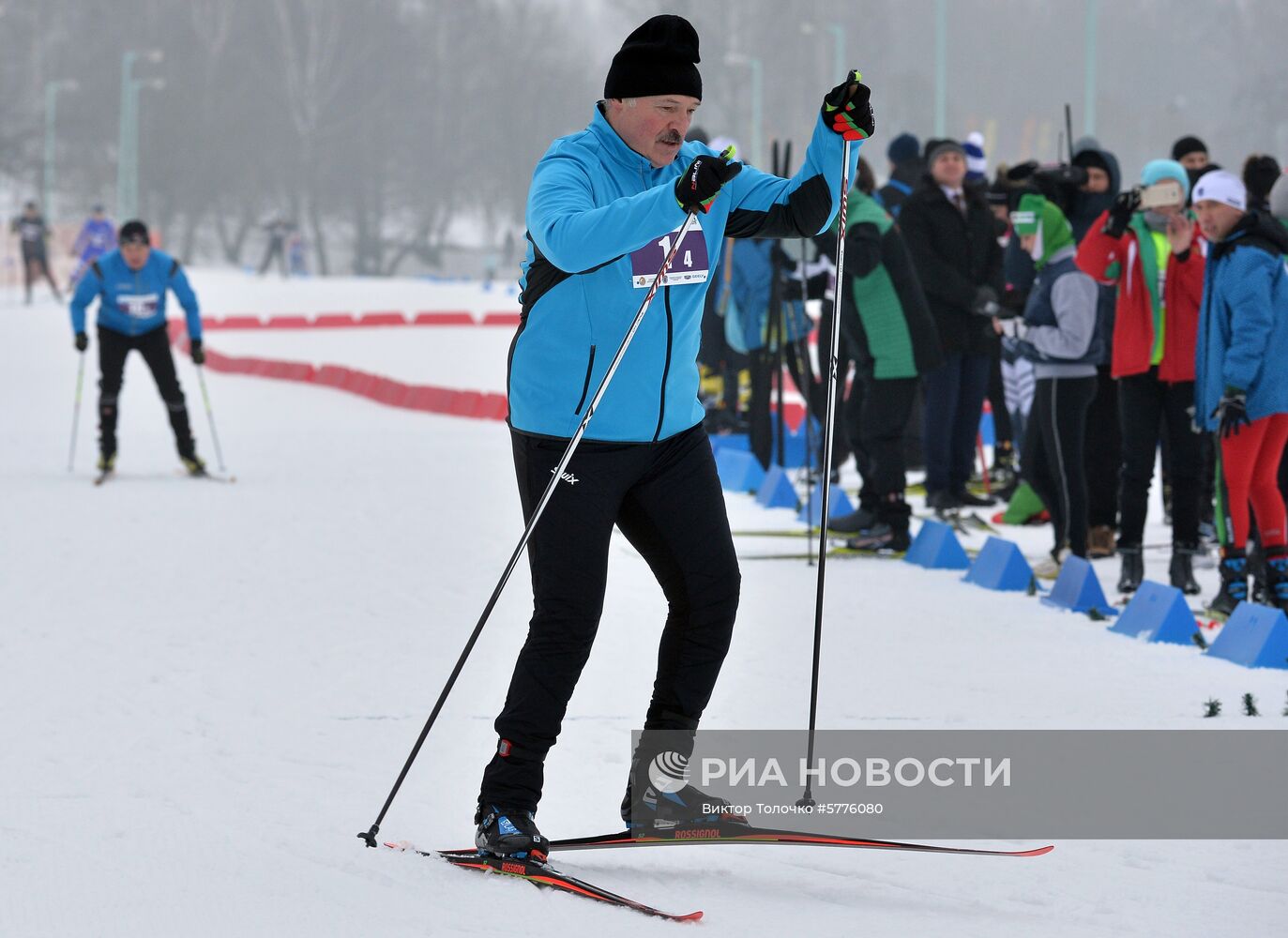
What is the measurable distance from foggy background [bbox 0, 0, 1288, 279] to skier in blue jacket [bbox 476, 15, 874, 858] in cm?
4875

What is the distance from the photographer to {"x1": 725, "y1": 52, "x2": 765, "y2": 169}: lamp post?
1902 inches

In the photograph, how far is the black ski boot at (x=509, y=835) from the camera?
3.77 meters

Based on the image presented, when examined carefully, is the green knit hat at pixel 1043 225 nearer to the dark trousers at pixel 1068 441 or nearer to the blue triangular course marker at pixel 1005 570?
the dark trousers at pixel 1068 441

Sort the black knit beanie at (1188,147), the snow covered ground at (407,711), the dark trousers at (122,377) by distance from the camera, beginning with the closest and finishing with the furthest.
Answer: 1. the snow covered ground at (407,711)
2. the black knit beanie at (1188,147)
3. the dark trousers at (122,377)

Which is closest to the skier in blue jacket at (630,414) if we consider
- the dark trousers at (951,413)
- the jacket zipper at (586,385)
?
the jacket zipper at (586,385)

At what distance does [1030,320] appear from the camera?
782 centimetres

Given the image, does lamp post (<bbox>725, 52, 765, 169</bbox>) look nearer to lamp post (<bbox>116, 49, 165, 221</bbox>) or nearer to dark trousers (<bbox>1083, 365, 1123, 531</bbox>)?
lamp post (<bbox>116, 49, 165, 221</bbox>)

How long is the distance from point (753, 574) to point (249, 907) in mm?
4599

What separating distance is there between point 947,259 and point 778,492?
5.56ft

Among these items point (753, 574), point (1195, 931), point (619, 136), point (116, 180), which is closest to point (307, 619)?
point (753, 574)

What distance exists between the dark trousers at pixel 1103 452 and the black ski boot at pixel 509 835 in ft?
16.4

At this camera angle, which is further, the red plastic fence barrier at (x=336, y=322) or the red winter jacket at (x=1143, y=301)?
the red plastic fence barrier at (x=336, y=322)

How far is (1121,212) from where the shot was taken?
24.2ft

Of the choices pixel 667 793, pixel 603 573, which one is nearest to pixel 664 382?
pixel 603 573
